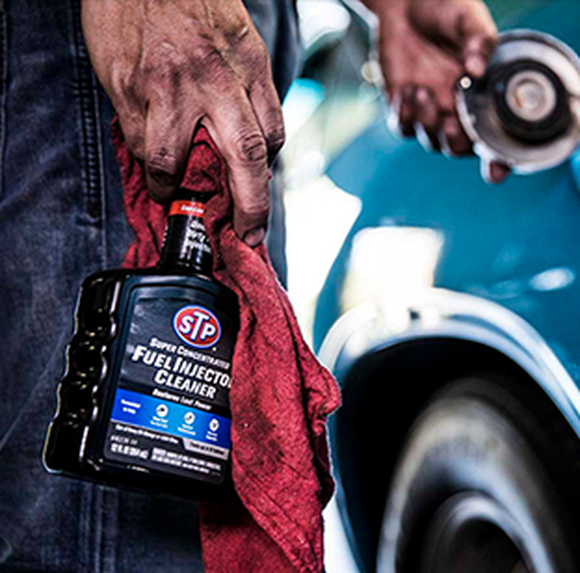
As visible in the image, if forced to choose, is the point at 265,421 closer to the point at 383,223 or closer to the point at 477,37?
the point at 383,223

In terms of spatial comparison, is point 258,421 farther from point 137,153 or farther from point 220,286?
point 137,153

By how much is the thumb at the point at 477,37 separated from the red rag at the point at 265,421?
375 mm

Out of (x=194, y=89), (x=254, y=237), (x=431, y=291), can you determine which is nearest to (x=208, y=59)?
(x=194, y=89)

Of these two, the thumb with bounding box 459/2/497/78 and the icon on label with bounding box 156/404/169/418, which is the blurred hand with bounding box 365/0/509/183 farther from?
the icon on label with bounding box 156/404/169/418

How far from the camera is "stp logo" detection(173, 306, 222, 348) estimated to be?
0.90 m

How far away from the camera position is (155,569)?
98 cm

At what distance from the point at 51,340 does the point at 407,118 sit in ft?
1.81

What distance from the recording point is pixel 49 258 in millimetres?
1006

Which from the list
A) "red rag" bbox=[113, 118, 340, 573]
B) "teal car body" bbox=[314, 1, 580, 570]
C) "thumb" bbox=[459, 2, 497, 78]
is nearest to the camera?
"red rag" bbox=[113, 118, 340, 573]

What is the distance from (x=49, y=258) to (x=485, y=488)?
0.58 metres

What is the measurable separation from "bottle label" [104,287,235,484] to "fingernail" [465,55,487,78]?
1.49ft

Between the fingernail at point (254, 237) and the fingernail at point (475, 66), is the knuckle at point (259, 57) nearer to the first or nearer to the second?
the fingernail at point (254, 237)

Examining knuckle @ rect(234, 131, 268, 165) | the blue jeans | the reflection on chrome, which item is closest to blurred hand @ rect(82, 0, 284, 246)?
knuckle @ rect(234, 131, 268, 165)

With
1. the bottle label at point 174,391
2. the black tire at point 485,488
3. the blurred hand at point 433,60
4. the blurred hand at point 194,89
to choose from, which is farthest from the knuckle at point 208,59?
the black tire at point 485,488
